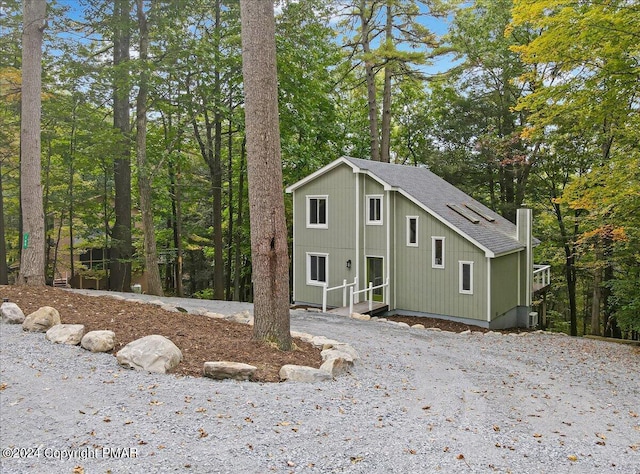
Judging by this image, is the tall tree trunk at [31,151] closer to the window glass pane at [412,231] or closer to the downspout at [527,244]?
the window glass pane at [412,231]

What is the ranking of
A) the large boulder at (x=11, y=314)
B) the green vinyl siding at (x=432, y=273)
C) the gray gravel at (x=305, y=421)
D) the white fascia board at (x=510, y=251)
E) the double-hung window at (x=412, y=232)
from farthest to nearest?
the double-hung window at (x=412, y=232), the green vinyl siding at (x=432, y=273), the white fascia board at (x=510, y=251), the large boulder at (x=11, y=314), the gray gravel at (x=305, y=421)

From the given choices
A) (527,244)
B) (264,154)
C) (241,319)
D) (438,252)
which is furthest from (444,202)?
(264,154)

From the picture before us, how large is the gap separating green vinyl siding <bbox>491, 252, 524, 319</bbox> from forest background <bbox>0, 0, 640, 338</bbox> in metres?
2.09

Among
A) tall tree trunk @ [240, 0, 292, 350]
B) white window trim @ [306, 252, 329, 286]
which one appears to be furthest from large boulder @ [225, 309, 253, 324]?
white window trim @ [306, 252, 329, 286]

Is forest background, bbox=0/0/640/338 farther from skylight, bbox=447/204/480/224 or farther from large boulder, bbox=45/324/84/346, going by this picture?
large boulder, bbox=45/324/84/346

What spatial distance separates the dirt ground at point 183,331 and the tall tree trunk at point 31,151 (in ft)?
2.91

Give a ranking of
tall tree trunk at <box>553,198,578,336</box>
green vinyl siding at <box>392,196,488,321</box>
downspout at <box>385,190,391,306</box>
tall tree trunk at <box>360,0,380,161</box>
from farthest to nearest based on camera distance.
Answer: tall tree trunk at <box>360,0,380,161</box>
tall tree trunk at <box>553,198,578,336</box>
downspout at <box>385,190,391,306</box>
green vinyl siding at <box>392,196,488,321</box>

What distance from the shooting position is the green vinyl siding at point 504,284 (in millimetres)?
13547

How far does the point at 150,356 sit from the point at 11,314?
9.77ft

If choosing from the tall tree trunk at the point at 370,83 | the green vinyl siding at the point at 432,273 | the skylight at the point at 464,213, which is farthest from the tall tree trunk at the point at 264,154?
the tall tree trunk at the point at 370,83

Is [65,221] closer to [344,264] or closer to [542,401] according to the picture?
[344,264]

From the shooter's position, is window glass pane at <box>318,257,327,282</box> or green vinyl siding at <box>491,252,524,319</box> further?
window glass pane at <box>318,257,327,282</box>

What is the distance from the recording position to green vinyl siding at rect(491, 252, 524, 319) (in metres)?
13.5

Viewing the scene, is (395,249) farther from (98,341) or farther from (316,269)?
(98,341)
